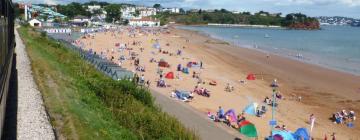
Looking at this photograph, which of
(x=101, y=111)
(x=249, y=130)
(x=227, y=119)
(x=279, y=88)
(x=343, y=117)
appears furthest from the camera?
(x=279, y=88)

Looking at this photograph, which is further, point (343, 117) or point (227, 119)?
point (343, 117)

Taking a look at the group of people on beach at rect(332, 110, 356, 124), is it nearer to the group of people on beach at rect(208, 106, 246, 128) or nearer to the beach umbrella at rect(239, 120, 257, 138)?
the group of people on beach at rect(208, 106, 246, 128)

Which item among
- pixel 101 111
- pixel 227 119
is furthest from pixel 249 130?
pixel 101 111

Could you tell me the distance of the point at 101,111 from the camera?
46.9 feet

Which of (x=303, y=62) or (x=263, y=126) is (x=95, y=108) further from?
(x=303, y=62)

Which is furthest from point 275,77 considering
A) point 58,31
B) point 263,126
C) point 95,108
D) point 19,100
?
point 58,31

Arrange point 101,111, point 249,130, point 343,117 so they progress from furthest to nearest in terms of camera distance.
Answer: point 343,117
point 249,130
point 101,111

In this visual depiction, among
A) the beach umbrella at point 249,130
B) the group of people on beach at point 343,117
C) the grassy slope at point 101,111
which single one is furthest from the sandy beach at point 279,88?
the grassy slope at point 101,111

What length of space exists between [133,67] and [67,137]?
28958 mm

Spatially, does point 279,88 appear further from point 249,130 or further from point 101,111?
point 101,111

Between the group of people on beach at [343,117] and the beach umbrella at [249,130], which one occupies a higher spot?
the beach umbrella at [249,130]

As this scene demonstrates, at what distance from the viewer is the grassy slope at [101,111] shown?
11.6 m

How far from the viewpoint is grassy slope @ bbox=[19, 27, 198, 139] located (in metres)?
11.6

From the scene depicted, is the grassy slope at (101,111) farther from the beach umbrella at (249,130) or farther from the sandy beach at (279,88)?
the sandy beach at (279,88)
